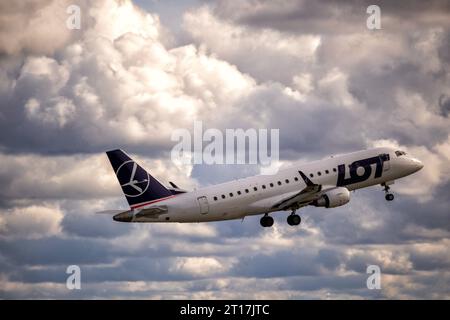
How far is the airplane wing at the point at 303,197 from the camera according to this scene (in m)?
91.2

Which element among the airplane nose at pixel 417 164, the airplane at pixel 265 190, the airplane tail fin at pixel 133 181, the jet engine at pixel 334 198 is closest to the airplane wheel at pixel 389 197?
the airplane at pixel 265 190

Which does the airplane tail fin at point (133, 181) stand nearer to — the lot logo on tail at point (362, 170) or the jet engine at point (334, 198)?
the jet engine at point (334, 198)

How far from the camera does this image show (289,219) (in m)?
96.6

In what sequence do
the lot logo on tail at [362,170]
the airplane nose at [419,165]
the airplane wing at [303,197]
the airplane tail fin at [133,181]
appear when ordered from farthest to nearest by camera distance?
1. the airplane nose at [419,165]
2. the lot logo on tail at [362,170]
3. the airplane wing at [303,197]
4. the airplane tail fin at [133,181]

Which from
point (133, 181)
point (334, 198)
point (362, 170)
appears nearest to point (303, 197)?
point (334, 198)

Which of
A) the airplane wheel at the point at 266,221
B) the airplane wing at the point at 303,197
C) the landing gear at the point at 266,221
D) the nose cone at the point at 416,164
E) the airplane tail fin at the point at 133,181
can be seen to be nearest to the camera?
the airplane tail fin at the point at 133,181

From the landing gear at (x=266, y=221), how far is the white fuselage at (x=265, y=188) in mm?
4060

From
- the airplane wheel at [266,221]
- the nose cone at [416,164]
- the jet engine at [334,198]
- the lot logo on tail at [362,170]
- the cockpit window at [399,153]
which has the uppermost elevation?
the cockpit window at [399,153]

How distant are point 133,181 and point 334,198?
2370cm

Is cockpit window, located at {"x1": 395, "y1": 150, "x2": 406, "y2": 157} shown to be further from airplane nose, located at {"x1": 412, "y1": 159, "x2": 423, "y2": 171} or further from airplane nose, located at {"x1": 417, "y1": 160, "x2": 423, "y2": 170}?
airplane nose, located at {"x1": 417, "y1": 160, "x2": 423, "y2": 170}

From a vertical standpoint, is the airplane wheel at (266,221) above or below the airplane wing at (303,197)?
below
